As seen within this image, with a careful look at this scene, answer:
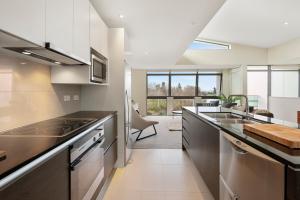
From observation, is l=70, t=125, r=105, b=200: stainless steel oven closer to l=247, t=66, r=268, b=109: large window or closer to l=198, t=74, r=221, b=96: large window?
l=247, t=66, r=268, b=109: large window

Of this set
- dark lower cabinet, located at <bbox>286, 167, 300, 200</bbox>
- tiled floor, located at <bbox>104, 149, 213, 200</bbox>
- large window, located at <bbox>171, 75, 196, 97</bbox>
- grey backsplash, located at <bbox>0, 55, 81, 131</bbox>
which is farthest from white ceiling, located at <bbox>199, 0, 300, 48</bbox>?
dark lower cabinet, located at <bbox>286, 167, 300, 200</bbox>

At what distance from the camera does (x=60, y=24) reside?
1685mm

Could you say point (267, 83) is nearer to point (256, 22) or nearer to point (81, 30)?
point (256, 22)

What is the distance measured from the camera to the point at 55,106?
2.46m

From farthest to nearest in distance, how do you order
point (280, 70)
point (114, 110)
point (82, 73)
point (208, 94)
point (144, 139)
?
point (208, 94)
point (280, 70)
point (144, 139)
point (114, 110)
point (82, 73)

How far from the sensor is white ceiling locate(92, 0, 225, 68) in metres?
2.69

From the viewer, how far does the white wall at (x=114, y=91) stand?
3195 millimetres

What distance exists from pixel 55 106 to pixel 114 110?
0.95 m

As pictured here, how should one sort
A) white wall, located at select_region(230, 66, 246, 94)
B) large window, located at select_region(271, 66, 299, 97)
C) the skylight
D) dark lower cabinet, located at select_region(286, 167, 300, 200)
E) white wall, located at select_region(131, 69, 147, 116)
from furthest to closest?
white wall, located at select_region(131, 69, 147, 116), the skylight, white wall, located at select_region(230, 66, 246, 94), large window, located at select_region(271, 66, 299, 97), dark lower cabinet, located at select_region(286, 167, 300, 200)

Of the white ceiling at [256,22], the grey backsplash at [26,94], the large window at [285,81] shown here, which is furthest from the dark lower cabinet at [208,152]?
the large window at [285,81]

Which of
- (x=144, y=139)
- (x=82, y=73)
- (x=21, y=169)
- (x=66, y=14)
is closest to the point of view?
(x=21, y=169)

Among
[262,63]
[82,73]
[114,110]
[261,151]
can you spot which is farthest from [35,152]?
[262,63]

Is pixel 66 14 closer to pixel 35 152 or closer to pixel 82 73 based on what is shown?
pixel 82 73

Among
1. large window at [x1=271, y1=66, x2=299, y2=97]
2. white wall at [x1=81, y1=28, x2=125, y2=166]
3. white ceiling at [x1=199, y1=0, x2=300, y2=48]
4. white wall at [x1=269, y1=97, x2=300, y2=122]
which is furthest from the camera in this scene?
large window at [x1=271, y1=66, x2=299, y2=97]
